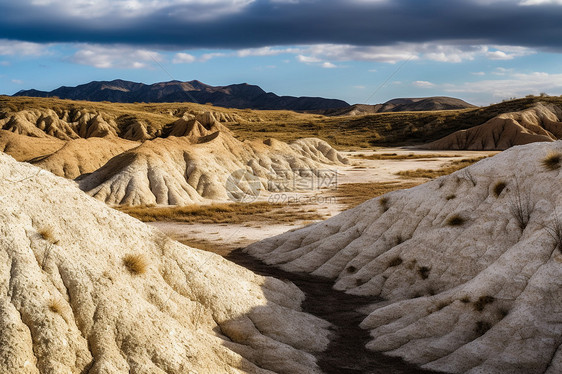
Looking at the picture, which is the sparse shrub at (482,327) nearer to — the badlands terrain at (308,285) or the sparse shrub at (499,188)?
the badlands terrain at (308,285)

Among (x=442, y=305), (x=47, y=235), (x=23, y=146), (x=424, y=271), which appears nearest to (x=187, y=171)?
(x=23, y=146)

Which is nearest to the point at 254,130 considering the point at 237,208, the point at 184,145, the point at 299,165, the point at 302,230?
the point at 299,165

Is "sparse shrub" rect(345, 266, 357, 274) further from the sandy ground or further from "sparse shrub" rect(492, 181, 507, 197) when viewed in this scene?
the sandy ground

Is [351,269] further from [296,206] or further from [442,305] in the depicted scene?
[296,206]

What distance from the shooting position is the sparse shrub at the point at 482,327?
9.70 metres

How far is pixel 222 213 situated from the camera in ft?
116

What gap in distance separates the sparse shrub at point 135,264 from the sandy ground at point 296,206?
1240 centimetres

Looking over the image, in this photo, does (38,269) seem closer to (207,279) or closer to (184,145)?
(207,279)

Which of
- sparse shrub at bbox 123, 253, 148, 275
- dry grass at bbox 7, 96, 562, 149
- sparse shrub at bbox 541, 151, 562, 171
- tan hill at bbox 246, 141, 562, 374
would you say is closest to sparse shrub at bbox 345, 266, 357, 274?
tan hill at bbox 246, 141, 562, 374

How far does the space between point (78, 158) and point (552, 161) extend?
46.2 meters

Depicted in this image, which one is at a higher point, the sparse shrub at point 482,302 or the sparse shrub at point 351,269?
the sparse shrub at point 482,302

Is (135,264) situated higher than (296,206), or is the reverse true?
(135,264)

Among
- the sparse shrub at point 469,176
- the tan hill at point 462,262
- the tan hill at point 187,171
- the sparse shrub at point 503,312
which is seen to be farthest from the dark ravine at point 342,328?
the tan hill at point 187,171

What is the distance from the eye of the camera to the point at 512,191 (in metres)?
13.3
